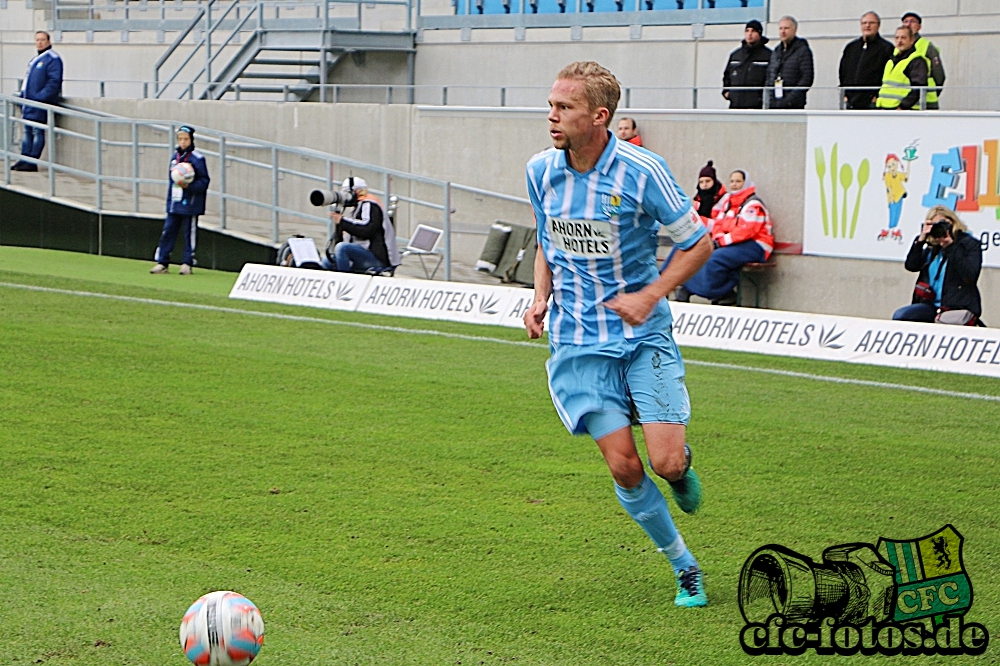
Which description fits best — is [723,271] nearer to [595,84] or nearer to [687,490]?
[687,490]

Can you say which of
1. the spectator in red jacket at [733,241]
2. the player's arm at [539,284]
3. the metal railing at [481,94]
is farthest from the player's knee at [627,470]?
the metal railing at [481,94]

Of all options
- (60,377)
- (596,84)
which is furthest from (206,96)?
(596,84)

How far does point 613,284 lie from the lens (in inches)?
209

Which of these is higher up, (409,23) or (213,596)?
(409,23)

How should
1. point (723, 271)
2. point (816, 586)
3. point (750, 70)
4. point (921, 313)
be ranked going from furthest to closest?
1. point (750, 70)
2. point (723, 271)
3. point (921, 313)
4. point (816, 586)

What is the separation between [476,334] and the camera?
1347 cm

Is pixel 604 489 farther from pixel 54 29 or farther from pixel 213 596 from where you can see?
pixel 54 29

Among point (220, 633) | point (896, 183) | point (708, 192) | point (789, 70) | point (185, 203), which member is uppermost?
point (789, 70)

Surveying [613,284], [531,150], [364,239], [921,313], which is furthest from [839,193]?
[613,284]

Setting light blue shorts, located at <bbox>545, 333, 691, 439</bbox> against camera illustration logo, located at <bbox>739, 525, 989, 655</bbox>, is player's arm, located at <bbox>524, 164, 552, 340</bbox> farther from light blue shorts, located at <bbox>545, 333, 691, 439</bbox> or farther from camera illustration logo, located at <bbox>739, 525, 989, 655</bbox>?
camera illustration logo, located at <bbox>739, 525, 989, 655</bbox>

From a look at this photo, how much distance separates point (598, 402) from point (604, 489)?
2.41 metres

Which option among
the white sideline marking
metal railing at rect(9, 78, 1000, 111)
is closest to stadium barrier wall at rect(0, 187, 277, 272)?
metal railing at rect(9, 78, 1000, 111)

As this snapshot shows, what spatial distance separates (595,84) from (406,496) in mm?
3027

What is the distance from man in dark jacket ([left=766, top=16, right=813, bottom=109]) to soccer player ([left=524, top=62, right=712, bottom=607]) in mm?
11520
